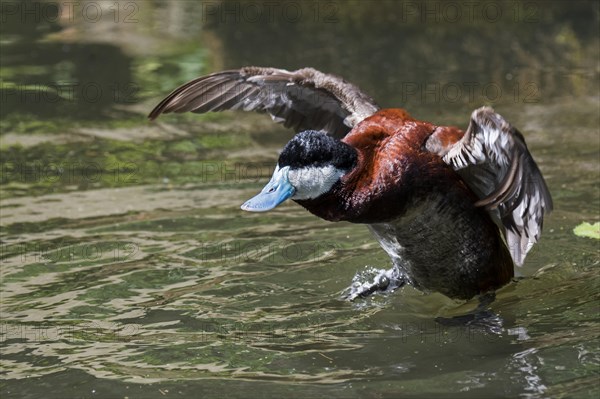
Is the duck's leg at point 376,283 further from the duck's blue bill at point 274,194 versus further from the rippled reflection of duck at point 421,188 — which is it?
the duck's blue bill at point 274,194

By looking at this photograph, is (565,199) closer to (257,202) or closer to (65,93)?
(257,202)

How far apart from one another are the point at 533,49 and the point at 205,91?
597 centimetres

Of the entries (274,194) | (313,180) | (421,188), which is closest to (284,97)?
(421,188)

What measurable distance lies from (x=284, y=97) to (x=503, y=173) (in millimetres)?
1812

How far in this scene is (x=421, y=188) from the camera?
5.35 metres

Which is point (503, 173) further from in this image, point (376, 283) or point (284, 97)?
point (284, 97)

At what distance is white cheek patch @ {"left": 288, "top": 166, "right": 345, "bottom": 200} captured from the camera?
16.1 ft

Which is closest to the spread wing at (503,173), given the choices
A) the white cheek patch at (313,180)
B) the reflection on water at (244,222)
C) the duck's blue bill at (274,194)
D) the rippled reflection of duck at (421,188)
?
the rippled reflection of duck at (421,188)

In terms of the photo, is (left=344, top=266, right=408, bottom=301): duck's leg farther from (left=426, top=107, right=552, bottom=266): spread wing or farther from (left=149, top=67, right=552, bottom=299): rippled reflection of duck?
(left=426, top=107, right=552, bottom=266): spread wing

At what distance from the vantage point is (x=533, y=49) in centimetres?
1159

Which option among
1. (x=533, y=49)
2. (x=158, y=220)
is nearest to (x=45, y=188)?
(x=158, y=220)

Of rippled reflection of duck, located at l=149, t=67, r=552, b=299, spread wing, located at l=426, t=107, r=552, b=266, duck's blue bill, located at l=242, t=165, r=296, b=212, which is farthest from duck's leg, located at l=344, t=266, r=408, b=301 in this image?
duck's blue bill, located at l=242, t=165, r=296, b=212

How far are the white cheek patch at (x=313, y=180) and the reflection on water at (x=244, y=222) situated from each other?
84 cm

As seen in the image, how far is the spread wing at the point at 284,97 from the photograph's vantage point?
6.46m
